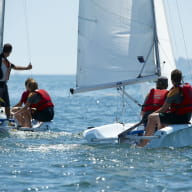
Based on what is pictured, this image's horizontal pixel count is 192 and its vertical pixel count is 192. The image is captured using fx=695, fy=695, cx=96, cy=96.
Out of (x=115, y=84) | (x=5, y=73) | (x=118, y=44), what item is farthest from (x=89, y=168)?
(x=5, y=73)

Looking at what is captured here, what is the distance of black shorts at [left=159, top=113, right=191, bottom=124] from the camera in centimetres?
1212

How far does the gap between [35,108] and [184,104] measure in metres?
4.26

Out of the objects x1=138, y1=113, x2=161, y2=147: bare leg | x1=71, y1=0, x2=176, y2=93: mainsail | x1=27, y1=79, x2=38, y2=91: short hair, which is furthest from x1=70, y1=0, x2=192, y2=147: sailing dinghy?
x1=138, y1=113, x2=161, y2=147: bare leg

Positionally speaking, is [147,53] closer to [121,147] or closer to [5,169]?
[121,147]

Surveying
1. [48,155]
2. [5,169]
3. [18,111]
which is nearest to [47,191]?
[5,169]

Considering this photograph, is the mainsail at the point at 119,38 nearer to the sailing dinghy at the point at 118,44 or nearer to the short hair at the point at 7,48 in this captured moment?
the sailing dinghy at the point at 118,44

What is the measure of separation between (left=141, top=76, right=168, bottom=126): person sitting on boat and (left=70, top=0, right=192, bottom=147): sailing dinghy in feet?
4.51

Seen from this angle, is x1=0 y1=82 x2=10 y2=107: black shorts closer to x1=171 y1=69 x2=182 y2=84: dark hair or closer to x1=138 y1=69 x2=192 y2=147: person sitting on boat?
x1=138 y1=69 x2=192 y2=147: person sitting on boat

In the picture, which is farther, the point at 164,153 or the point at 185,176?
the point at 164,153

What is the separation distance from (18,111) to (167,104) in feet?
13.6

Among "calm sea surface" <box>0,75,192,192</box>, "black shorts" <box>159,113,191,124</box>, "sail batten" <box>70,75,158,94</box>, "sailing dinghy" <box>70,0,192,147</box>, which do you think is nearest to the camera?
"calm sea surface" <box>0,75,192,192</box>

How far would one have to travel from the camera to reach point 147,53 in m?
13.9

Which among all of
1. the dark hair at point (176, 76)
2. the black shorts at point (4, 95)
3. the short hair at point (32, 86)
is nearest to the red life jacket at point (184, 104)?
the dark hair at point (176, 76)

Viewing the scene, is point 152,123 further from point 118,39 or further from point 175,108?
point 118,39
